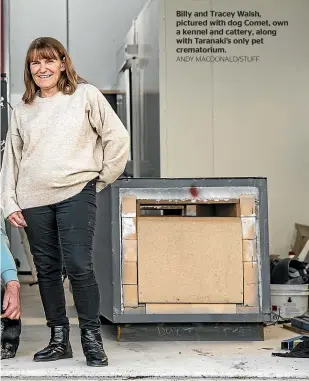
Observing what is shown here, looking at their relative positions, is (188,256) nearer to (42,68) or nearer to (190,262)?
(190,262)

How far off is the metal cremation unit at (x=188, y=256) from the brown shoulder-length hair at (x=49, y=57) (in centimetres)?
75

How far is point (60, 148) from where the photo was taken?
318cm

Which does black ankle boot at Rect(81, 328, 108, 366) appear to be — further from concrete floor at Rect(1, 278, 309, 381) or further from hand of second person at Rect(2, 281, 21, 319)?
hand of second person at Rect(2, 281, 21, 319)

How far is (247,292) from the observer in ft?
12.8


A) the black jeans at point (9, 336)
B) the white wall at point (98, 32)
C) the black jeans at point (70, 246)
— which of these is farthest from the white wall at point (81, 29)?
the black jeans at point (70, 246)

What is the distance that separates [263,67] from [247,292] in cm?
232

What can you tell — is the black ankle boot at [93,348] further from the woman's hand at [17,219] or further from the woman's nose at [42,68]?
the woman's nose at [42,68]

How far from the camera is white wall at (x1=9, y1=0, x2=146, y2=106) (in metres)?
8.29

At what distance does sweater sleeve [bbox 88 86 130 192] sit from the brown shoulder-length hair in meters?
0.09

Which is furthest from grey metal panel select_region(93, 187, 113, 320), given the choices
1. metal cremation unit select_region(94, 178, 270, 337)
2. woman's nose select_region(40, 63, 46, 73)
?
woman's nose select_region(40, 63, 46, 73)

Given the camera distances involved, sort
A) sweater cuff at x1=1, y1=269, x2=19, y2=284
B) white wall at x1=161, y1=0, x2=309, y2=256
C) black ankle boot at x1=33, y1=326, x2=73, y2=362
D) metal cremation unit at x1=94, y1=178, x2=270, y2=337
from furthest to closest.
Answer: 1. white wall at x1=161, y1=0, x2=309, y2=256
2. metal cremation unit at x1=94, y1=178, x2=270, y2=337
3. sweater cuff at x1=1, y1=269, x2=19, y2=284
4. black ankle boot at x1=33, y1=326, x2=73, y2=362

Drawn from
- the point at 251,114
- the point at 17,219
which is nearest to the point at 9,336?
the point at 17,219

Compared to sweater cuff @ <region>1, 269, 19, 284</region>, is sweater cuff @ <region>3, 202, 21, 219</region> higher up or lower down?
higher up

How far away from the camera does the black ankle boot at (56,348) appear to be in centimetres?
337
